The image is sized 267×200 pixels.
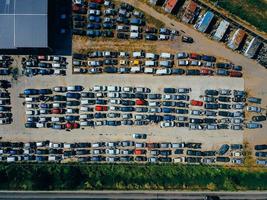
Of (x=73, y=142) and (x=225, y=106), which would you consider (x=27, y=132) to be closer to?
(x=73, y=142)

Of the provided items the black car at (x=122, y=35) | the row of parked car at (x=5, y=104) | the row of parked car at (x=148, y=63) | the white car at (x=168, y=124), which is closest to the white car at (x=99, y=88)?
the row of parked car at (x=148, y=63)

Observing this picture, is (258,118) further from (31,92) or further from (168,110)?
(31,92)

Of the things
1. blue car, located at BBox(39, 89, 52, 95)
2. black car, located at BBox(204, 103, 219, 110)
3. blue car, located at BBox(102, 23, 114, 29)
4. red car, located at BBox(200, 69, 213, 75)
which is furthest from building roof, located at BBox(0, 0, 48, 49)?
black car, located at BBox(204, 103, 219, 110)

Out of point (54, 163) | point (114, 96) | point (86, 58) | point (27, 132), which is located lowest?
point (54, 163)

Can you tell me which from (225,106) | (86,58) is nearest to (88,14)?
(86,58)

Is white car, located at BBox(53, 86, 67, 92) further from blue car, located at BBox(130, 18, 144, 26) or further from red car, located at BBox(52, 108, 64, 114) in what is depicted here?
blue car, located at BBox(130, 18, 144, 26)

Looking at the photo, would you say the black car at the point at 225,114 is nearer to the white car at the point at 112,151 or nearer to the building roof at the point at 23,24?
the white car at the point at 112,151
